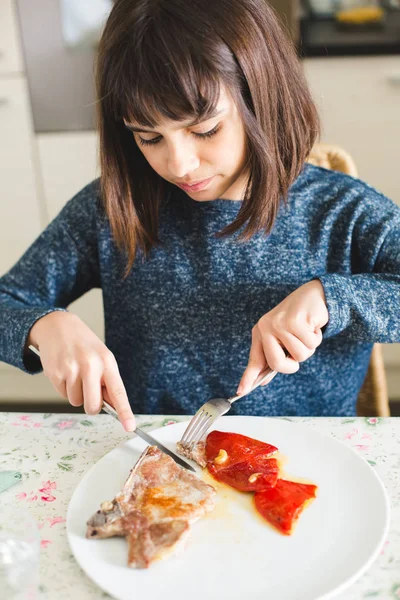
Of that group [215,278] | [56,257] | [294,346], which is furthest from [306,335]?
[56,257]

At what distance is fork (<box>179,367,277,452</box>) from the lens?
89 cm

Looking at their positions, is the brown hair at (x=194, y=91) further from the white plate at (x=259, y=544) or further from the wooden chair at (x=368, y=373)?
the white plate at (x=259, y=544)

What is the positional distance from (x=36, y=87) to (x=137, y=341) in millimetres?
1207

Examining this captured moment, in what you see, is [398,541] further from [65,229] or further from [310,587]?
[65,229]

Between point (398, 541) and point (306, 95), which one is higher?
point (306, 95)

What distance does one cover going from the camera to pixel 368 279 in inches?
41.2

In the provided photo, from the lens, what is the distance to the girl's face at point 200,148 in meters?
0.94

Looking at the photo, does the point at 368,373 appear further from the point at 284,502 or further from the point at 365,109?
the point at 365,109

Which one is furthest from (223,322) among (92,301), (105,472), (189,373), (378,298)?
(92,301)

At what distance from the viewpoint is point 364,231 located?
114cm

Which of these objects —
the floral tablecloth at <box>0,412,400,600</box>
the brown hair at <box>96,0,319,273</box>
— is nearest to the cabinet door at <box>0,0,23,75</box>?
the brown hair at <box>96,0,319,273</box>

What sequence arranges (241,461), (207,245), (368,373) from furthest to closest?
1. (368,373)
2. (207,245)
3. (241,461)

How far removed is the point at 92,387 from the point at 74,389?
44 mm

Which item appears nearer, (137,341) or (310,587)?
(310,587)
